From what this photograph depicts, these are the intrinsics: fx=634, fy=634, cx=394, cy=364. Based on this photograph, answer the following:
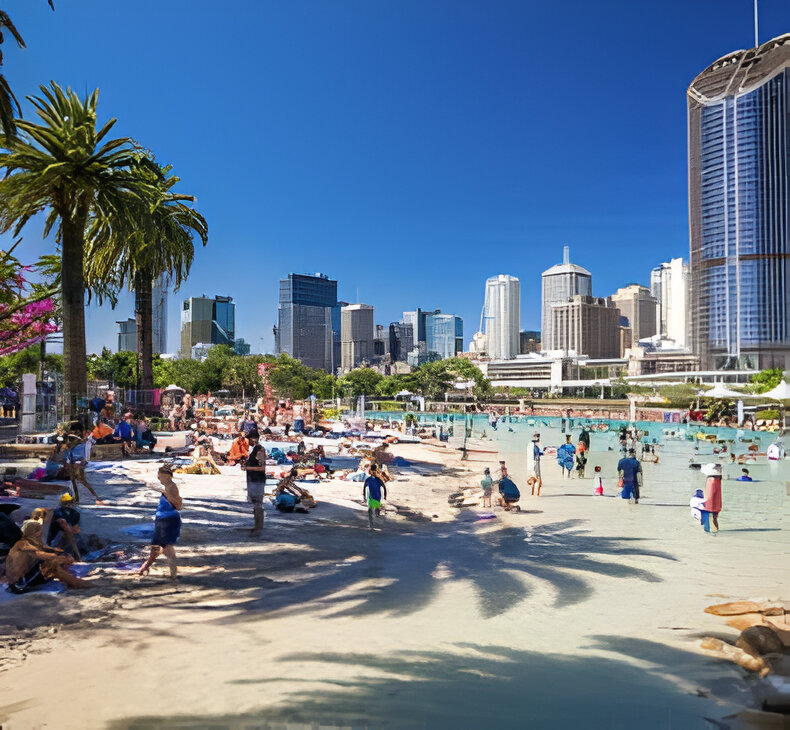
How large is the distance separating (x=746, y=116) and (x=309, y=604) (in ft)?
492

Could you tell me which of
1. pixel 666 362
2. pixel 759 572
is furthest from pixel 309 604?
pixel 666 362

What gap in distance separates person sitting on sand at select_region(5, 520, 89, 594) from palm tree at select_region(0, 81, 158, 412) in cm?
1276

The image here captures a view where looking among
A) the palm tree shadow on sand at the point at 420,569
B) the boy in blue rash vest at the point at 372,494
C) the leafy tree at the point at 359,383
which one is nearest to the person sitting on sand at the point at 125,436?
the boy in blue rash vest at the point at 372,494

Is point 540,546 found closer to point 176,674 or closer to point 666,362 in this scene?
point 176,674

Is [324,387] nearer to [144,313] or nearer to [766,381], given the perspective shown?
[766,381]

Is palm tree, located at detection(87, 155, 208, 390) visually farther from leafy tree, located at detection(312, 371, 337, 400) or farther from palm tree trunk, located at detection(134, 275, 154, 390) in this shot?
leafy tree, located at detection(312, 371, 337, 400)

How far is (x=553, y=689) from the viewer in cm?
589

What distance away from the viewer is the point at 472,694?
571cm

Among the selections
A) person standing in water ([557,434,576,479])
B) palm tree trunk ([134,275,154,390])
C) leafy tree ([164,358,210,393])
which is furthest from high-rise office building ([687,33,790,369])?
palm tree trunk ([134,275,154,390])

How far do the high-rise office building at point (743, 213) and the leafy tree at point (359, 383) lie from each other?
6910cm

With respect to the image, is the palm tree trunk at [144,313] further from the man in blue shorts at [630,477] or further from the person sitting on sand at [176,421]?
the man in blue shorts at [630,477]

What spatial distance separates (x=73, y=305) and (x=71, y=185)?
3453 mm

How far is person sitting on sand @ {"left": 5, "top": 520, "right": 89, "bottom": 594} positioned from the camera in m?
7.43

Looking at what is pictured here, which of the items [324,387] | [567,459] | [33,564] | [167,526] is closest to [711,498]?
[567,459]
